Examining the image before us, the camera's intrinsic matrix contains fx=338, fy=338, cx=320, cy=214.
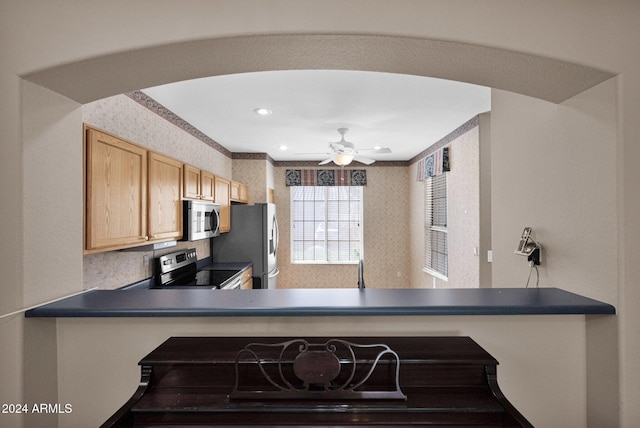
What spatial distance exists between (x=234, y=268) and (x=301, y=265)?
2375mm

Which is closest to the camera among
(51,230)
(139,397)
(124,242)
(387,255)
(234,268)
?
(139,397)

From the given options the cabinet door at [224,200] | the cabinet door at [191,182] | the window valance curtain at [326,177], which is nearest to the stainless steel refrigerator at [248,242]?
the cabinet door at [224,200]

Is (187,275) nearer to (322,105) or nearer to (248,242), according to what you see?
(248,242)

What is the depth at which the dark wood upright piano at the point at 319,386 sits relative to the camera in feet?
3.76

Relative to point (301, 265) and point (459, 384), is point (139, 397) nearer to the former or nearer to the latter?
point (459, 384)

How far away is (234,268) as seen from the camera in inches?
165

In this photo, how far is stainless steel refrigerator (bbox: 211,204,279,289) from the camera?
4699mm

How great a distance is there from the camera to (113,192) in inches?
76.8

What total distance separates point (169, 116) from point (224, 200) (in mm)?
1236

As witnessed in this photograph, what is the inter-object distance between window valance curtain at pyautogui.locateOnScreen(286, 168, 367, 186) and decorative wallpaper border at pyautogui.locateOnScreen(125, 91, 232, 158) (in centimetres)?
182

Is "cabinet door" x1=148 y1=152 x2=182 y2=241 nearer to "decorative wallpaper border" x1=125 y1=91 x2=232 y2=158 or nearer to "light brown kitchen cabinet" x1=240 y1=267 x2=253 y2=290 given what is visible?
"decorative wallpaper border" x1=125 y1=91 x2=232 y2=158

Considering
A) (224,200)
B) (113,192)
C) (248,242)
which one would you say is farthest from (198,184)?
(248,242)

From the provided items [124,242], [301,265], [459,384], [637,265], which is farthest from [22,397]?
[301,265]

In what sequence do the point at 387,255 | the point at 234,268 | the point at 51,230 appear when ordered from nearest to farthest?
the point at 51,230, the point at 234,268, the point at 387,255
